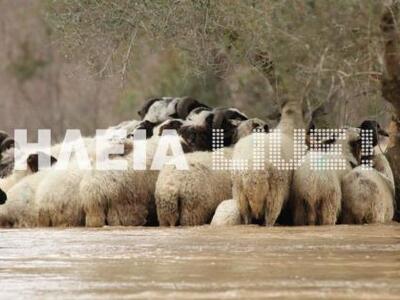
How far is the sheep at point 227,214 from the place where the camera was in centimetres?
1759

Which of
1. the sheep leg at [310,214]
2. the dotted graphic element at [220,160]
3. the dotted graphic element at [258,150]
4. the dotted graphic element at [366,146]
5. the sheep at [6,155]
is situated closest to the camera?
the dotted graphic element at [258,150]

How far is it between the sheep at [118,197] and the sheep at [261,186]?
5.21ft

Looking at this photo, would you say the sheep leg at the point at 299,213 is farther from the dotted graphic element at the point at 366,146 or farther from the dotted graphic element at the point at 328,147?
the dotted graphic element at the point at 366,146

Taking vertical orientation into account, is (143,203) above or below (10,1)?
below

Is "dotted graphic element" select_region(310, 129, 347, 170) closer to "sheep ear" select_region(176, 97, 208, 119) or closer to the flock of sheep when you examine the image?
the flock of sheep

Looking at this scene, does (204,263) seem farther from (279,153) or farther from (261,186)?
(279,153)

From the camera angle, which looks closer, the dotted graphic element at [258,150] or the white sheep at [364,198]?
the dotted graphic element at [258,150]

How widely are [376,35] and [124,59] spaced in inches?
241

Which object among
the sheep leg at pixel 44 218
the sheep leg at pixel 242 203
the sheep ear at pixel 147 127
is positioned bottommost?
the sheep leg at pixel 44 218

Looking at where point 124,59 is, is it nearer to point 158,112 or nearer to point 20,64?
point 158,112

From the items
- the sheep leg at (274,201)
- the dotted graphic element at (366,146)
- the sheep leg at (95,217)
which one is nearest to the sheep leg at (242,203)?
the sheep leg at (274,201)

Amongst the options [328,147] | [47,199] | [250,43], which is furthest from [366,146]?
[47,199]

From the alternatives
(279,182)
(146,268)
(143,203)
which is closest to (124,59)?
(143,203)

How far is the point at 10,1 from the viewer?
165 ft
